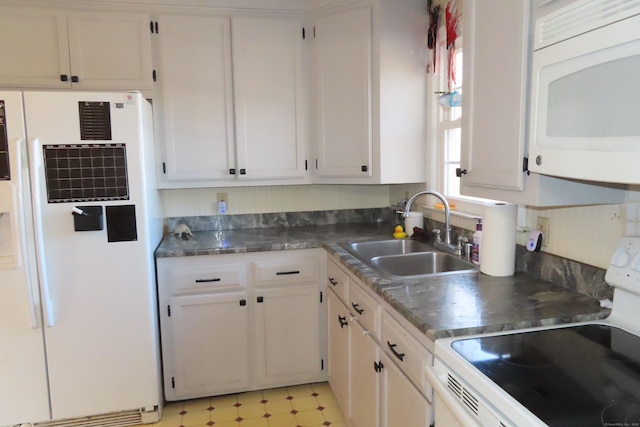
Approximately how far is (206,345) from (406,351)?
140 centimetres

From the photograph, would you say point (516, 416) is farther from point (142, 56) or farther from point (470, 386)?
point (142, 56)

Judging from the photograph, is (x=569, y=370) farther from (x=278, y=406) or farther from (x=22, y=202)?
(x=22, y=202)

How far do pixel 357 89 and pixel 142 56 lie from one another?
1232 mm

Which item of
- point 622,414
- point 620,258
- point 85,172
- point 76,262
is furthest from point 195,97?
point 622,414

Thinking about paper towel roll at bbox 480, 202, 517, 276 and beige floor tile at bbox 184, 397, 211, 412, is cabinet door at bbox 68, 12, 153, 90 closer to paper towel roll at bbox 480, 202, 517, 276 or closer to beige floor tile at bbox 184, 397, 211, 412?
beige floor tile at bbox 184, 397, 211, 412

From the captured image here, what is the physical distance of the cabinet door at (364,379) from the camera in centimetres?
185

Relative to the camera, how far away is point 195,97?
2.68 m

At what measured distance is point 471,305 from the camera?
1478 mm

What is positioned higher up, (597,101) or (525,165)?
(597,101)

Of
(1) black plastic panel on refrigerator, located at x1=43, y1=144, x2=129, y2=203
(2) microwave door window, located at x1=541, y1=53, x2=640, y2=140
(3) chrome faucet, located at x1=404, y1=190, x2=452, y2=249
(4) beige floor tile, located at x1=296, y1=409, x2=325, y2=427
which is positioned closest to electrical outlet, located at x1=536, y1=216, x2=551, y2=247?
(3) chrome faucet, located at x1=404, y1=190, x2=452, y2=249

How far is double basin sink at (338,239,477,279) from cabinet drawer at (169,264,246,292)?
1.95 ft

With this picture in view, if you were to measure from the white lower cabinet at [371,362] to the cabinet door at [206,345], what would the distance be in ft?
1.69

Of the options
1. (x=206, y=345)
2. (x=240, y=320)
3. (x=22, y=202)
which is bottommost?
(x=206, y=345)

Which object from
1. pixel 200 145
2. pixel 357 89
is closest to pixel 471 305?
pixel 357 89
